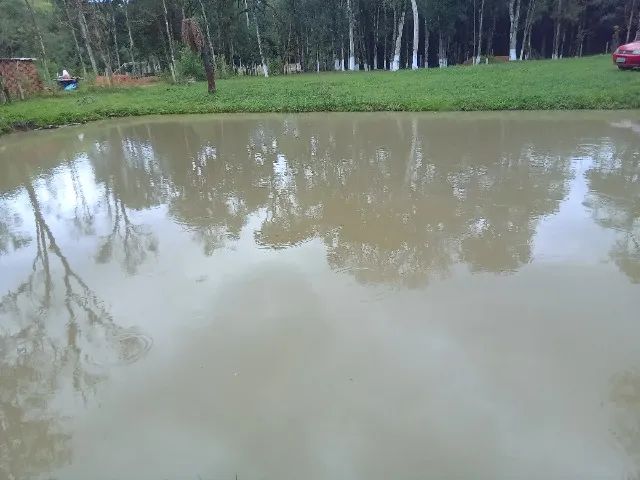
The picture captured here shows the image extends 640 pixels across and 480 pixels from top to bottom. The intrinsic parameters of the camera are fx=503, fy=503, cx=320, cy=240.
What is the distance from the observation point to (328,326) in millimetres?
3670

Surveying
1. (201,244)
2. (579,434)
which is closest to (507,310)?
(579,434)

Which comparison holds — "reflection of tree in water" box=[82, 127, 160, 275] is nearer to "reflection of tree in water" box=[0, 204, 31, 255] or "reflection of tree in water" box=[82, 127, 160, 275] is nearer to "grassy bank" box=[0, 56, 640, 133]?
"reflection of tree in water" box=[0, 204, 31, 255]

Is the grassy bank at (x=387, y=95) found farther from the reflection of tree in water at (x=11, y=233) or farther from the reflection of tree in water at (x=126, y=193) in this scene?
the reflection of tree in water at (x=11, y=233)

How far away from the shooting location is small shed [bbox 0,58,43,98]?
17.2 m

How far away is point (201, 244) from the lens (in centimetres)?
528

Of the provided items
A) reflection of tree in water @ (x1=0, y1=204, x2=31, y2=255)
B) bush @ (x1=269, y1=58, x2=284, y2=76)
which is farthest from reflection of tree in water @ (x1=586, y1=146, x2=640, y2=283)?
bush @ (x1=269, y1=58, x2=284, y2=76)

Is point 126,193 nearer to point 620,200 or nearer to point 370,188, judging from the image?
point 370,188

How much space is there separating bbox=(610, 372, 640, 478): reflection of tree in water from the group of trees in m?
22.4

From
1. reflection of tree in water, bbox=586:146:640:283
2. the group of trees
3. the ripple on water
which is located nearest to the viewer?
the ripple on water

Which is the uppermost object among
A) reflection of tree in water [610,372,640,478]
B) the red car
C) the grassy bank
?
Result: the red car

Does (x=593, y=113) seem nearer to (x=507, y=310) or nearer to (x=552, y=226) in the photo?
(x=552, y=226)

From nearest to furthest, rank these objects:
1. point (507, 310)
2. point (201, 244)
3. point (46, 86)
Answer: point (507, 310)
point (201, 244)
point (46, 86)

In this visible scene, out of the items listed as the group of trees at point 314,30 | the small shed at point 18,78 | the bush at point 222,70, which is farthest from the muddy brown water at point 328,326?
the bush at point 222,70

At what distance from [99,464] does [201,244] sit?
2.90 m
